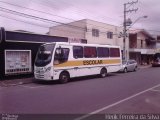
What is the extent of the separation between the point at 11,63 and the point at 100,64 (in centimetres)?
733

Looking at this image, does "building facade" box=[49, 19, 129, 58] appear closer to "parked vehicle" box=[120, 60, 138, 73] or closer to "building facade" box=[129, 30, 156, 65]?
"building facade" box=[129, 30, 156, 65]

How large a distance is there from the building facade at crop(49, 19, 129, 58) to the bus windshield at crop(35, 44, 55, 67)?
14.5m

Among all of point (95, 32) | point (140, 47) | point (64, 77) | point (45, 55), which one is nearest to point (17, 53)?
point (45, 55)

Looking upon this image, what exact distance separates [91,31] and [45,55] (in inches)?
733

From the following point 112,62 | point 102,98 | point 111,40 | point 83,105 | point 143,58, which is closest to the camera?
point 83,105

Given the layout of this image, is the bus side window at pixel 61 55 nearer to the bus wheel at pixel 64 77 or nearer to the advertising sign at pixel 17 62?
the bus wheel at pixel 64 77

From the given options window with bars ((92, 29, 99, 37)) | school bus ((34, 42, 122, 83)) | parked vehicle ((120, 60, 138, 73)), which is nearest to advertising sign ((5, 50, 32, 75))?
school bus ((34, 42, 122, 83))

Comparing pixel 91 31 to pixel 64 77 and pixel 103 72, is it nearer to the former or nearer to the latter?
pixel 103 72

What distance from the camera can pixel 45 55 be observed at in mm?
17547

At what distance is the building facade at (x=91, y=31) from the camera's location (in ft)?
115

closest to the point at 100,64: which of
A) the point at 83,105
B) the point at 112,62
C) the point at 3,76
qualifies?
the point at 112,62

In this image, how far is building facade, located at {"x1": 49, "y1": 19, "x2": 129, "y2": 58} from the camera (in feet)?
115

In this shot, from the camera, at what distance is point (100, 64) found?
21.6 m

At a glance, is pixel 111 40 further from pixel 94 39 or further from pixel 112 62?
pixel 112 62
